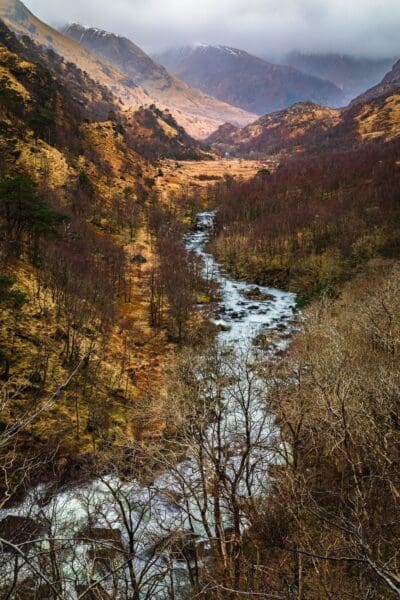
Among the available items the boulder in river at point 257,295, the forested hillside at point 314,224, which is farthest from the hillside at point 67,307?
the forested hillside at point 314,224

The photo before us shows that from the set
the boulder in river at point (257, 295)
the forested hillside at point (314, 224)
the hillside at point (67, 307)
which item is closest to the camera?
the hillside at point (67, 307)

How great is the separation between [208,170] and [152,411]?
12874cm

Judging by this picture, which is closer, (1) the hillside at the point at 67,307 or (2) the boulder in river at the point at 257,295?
(1) the hillside at the point at 67,307

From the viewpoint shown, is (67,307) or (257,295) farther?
(257,295)

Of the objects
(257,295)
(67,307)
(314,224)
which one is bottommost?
(257,295)

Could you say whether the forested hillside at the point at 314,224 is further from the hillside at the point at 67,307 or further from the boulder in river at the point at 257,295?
the hillside at the point at 67,307

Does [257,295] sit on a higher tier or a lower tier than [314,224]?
lower

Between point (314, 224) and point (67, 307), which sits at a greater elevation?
point (314, 224)

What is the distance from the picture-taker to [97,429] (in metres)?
24.0

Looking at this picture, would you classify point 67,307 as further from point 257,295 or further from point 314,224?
point 314,224

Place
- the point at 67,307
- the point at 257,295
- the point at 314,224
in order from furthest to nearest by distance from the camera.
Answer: the point at 314,224 → the point at 257,295 → the point at 67,307

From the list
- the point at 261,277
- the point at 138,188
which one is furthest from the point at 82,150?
the point at 261,277

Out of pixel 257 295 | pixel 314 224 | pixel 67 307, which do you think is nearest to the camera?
pixel 67 307

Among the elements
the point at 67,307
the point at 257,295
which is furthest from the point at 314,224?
the point at 67,307
